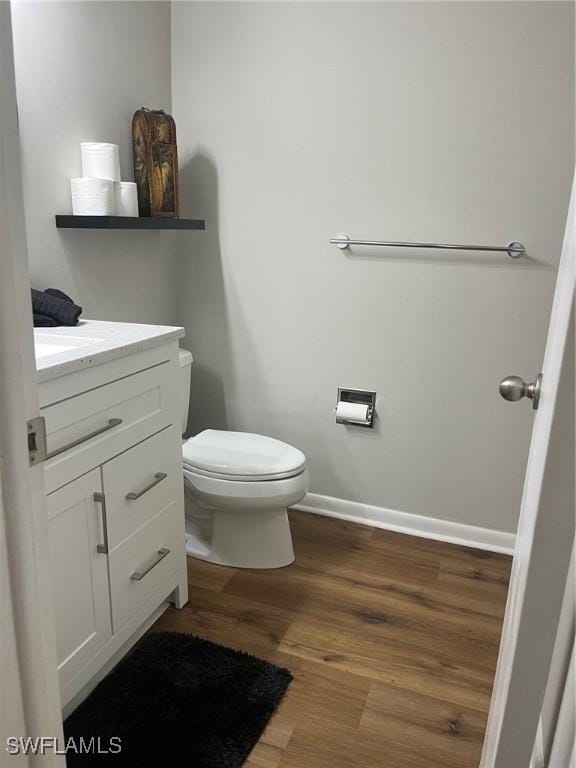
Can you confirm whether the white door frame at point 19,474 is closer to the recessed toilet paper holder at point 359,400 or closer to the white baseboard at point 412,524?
the recessed toilet paper holder at point 359,400

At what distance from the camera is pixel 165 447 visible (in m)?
1.75

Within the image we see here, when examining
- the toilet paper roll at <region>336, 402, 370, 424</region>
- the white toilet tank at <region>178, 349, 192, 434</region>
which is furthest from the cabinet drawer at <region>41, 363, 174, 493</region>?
the toilet paper roll at <region>336, 402, 370, 424</region>

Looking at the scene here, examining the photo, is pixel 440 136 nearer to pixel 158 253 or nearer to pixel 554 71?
pixel 554 71

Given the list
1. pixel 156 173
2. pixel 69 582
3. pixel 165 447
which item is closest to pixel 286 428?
pixel 165 447

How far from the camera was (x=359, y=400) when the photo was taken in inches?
95.9

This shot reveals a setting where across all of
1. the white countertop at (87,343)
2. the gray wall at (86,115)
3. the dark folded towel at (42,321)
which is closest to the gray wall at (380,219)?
the gray wall at (86,115)

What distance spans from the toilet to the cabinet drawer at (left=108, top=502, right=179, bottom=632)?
9.7 inches

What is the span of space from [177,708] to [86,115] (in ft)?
6.04

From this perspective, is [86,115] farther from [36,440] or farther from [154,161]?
[36,440]

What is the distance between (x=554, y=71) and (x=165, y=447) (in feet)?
5.66

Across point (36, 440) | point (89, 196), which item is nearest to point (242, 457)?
point (89, 196)

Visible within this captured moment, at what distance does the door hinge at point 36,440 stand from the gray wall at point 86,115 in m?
1.26

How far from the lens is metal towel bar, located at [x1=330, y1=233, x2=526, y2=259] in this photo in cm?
207

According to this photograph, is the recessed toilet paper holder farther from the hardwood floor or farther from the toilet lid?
the hardwood floor
